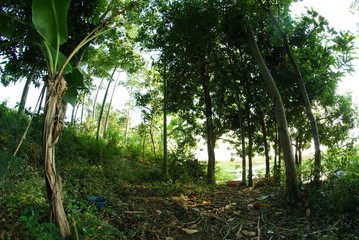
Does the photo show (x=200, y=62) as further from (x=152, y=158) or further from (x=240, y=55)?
(x=152, y=158)

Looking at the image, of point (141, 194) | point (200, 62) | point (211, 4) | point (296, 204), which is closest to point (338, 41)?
point (211, 4)

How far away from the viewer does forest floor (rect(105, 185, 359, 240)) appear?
2689mm

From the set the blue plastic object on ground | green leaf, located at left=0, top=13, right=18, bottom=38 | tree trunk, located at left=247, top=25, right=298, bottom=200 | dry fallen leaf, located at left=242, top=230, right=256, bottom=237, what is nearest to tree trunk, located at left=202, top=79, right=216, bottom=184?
tree trunk, located at left=247, top=25, right=298, bottom=200

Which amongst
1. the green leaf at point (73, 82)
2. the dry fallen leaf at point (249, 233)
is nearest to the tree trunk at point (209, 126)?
the dry fallen leaf at point (249, 233)

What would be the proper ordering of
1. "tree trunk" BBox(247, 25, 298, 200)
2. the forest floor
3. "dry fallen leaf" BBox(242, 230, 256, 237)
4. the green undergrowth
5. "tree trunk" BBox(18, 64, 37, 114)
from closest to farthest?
the green undergrowth
the forest floor
"dry fallen leaf" BBox(242, 230, 256, 237)
"tree trunk" BBox(247, 25, 298, 200)
"tree trunk" BBox(18, 64, 37, 114)

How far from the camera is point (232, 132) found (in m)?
8.81

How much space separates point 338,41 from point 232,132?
566 cm

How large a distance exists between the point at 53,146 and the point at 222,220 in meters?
2.57

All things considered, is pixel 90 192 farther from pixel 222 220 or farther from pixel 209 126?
pixel 209 126

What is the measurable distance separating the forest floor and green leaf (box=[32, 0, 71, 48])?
7.29 ft

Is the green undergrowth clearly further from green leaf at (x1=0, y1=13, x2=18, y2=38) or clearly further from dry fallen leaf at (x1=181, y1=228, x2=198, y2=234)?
green leaf at (x1=0, y1=13, x2=18, y2=38)

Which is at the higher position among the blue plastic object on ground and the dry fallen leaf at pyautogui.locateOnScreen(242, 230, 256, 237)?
the blue plastic object on ground

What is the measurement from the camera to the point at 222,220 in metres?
3.31

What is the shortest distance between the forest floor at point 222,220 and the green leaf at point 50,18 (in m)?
2.22
